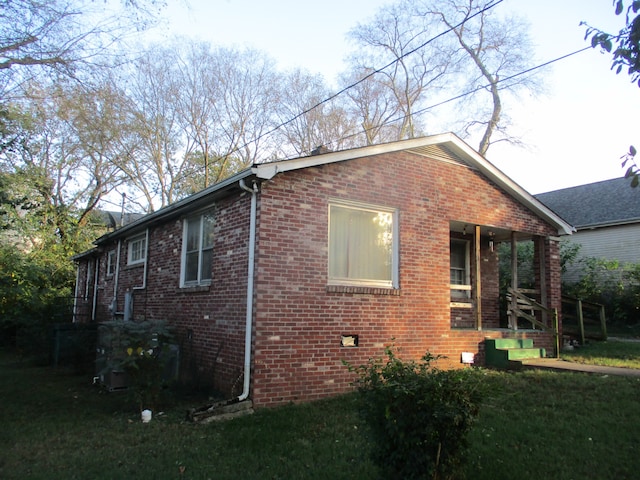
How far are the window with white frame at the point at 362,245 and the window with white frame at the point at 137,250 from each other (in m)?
5.73

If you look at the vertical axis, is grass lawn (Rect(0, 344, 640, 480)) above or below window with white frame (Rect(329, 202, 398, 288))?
below

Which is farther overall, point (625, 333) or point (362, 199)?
point (625, 333)

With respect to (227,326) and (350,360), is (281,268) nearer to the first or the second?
(227,326)

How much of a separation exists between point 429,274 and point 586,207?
658 inches

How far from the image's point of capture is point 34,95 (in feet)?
33.6

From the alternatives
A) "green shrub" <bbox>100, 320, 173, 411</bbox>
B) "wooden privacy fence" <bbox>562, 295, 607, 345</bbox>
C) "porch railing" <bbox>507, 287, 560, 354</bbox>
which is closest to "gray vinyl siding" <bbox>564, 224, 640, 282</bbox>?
"wooden privacy fence" <bbox>562, 295, 607, 345</bbox>

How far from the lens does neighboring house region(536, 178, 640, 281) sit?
1991cm

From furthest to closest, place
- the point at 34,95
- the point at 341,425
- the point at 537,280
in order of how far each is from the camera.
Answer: the point at 537,280, the point at 34,95, the point at 341,425

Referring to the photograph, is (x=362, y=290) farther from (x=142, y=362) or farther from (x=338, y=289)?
(x=142, y=362)

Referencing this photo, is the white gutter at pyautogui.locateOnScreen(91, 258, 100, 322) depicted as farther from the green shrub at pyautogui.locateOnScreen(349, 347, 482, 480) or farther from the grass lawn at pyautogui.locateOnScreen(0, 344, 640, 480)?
the green shrub at pyautogui.locateOnScreen(349, 347, 482, 480)

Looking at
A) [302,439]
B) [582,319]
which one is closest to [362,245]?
[302,439]

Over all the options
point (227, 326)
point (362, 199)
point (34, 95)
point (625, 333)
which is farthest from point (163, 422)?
point (625, 333)

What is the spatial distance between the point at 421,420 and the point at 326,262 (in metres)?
4.60

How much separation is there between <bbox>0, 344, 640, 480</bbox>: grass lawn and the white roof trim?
11.5 ft
